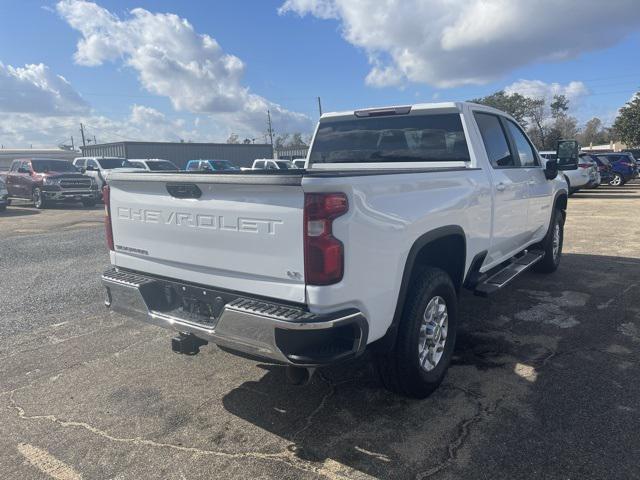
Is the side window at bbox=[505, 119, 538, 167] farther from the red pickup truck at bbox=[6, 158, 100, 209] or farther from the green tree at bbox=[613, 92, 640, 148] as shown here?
the green tree at bbox=[613, 92, 640, 148]

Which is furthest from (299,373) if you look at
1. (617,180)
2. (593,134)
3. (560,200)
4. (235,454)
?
(593,134)

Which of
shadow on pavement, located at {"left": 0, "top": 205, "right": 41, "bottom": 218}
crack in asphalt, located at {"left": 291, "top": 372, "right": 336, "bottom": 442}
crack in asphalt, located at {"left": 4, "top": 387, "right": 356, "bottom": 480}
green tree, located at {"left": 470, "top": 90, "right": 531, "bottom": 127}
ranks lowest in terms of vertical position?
shadow on pavement, located at {"left": 0, "top": 205, "right": 41, "bottom": 218}

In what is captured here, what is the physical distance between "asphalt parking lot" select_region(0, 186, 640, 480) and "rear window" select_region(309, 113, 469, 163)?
5.74ft

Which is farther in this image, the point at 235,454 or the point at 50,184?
the point at 50,184

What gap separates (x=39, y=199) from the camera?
1842 centimetres

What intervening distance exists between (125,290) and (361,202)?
1.81 meters

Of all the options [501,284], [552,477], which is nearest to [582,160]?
[501,284]

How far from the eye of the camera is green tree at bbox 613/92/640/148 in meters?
40.9

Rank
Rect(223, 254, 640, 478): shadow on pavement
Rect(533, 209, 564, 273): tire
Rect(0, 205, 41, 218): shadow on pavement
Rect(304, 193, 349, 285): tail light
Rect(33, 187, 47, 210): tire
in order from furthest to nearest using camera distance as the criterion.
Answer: Rect(33, 187, 47, 210): tire → Rect(0, 205, 41, 218): shadow on pavement → Rect(533, 209, 564, 273): tire → Rect(223, 254, 640, 478): shadow on pavement → Rect(304, 193, 349, 285): tail light

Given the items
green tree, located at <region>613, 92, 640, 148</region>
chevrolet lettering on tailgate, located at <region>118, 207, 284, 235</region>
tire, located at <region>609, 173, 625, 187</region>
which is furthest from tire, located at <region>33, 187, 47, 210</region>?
green tree, located at <region>613, 92, 640, 148</region>

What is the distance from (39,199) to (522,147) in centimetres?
1802

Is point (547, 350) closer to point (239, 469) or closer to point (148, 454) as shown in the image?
point (239, 469)

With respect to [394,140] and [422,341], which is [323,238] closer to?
[422,341]

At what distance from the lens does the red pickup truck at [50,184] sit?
59.0 feet
